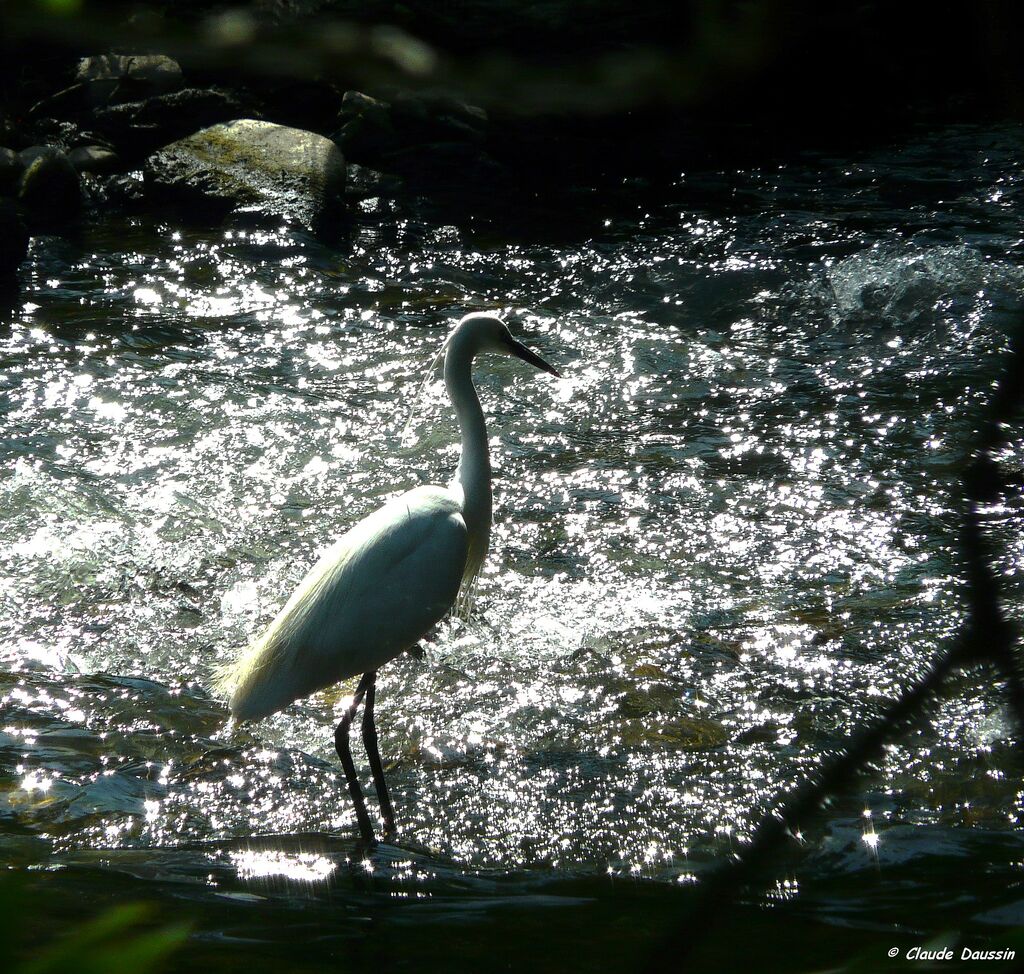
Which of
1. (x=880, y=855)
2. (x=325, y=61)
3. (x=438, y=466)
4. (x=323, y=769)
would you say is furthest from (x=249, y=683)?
(x=325, y=61)

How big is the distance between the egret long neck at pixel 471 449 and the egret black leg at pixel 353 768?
0.78 m

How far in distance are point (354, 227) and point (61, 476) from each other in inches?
165

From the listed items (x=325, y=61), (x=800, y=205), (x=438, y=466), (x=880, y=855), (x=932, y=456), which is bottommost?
(x=880, y=855)

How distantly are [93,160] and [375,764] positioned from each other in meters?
8.16

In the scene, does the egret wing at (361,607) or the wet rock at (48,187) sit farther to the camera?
the wet rock at (48,187)

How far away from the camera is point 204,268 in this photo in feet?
27.9

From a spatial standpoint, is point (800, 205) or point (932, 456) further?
point (800, 205)

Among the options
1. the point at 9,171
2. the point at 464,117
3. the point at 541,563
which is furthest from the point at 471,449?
the point at 464,117

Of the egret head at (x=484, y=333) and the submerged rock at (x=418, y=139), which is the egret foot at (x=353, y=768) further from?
the submerged rock at (x=418, y=139)

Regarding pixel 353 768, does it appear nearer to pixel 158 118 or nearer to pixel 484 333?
pixel 484 333

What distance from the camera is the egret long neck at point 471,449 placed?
14.5 ft

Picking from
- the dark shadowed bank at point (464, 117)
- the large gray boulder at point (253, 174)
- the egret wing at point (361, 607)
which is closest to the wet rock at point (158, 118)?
the dark shadowed bank at point (464, 117)

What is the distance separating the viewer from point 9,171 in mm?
9211

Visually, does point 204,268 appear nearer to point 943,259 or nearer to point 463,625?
point 463,625
